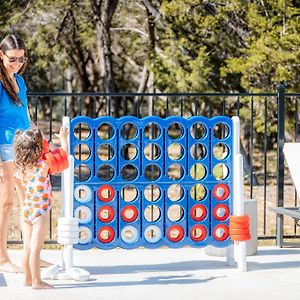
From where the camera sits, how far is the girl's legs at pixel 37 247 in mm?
6367

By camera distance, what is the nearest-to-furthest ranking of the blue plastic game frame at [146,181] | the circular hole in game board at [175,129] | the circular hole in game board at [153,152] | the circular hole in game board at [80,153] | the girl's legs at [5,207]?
the girl's legs at [5,207] < the blue plastic game frame at [146,181] < the circular hole in game board at [80,153] < the circular hole in game board at [175,129] < the circular hole in game board at [153,152]

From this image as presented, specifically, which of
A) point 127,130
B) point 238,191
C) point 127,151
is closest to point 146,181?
point 238,191

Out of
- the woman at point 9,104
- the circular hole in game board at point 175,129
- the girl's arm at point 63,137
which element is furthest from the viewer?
the circular hole in game board at point 175,129

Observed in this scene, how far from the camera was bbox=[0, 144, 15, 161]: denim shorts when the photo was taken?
6793 millimetres

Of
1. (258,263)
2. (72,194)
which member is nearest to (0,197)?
(72,194)

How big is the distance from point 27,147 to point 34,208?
1.54 ft

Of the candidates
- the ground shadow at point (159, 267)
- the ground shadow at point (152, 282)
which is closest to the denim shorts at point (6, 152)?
the ground shadow at point (152, 282)

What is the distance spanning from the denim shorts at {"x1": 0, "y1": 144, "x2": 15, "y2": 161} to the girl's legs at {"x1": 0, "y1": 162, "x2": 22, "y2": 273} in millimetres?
44

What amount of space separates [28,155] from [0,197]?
0.81 m

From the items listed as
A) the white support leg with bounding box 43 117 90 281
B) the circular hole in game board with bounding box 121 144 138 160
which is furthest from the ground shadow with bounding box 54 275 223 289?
the circular hole in game board with bounding box 121 144 138 160

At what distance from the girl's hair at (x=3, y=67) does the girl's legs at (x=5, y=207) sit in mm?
505

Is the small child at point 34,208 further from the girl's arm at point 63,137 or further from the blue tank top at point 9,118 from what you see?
the blue tank top at point 9,118

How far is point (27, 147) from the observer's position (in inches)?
246

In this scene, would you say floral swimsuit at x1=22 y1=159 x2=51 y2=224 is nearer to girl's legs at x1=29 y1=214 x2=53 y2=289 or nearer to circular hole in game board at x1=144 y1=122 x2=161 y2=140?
girl's legs at x1=29 y1=214 x2=53 y2=289
